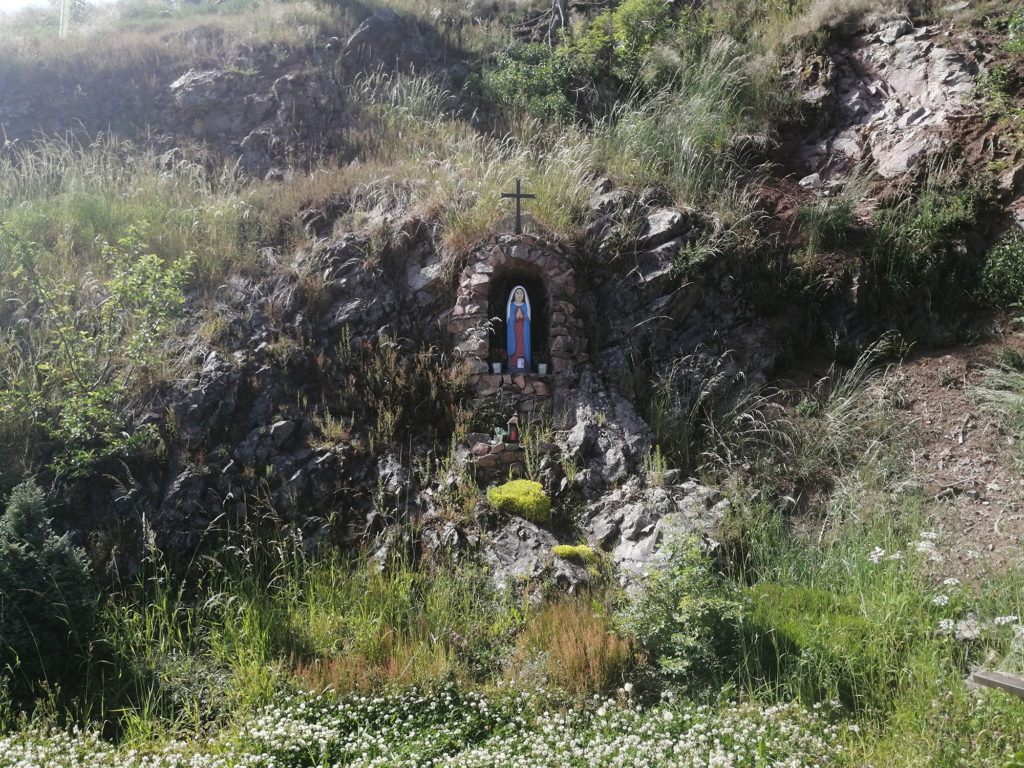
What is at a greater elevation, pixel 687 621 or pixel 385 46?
pixel 385 46

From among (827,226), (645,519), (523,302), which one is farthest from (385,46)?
(645,519)

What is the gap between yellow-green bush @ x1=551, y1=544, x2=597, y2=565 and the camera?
6.00 m

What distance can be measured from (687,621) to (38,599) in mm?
4357

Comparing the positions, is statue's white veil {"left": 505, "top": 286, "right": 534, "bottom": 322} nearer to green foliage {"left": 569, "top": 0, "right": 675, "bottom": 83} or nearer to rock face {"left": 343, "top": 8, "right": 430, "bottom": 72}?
green foliage {"left": 569, "top": 0, "right": 675, "bottom": 83}

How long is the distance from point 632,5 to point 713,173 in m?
4.24

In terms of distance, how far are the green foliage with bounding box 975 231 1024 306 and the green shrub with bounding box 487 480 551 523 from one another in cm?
564

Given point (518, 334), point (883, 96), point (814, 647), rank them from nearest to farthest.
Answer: point (814, 647) → point (518, 334) → point (883, 96)

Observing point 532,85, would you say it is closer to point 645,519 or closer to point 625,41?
point 625,41

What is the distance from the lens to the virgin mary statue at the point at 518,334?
25.6 feet

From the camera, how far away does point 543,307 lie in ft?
27.3

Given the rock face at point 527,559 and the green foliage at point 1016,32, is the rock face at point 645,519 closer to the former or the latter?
the rock face at point 527,559

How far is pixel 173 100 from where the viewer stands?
12312 millimetres

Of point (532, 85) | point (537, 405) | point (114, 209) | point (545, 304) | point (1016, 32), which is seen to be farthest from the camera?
point (532, 85)

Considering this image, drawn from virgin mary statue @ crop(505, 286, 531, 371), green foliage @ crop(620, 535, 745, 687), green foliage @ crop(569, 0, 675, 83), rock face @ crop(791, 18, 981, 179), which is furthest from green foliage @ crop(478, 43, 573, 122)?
green foliage @ crop(620, 535, 745, 687)
